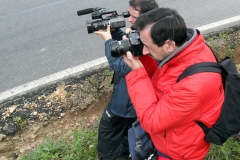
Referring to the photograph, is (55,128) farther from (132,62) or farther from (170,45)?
(170,45)

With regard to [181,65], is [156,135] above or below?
below

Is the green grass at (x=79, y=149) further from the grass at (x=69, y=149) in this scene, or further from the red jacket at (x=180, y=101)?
the red jacket at (x=180, y=101)

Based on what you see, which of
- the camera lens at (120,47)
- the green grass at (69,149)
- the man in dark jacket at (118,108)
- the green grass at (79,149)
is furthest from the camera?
the green grass at (69,149)

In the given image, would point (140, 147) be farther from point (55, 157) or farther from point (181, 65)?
point (55, 157)

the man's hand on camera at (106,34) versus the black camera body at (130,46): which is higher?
the black camera body at (130,46)

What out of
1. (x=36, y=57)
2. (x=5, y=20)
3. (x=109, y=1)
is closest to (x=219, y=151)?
(x=36, y=57)

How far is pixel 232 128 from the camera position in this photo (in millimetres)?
1831

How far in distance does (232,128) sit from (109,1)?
204 inches

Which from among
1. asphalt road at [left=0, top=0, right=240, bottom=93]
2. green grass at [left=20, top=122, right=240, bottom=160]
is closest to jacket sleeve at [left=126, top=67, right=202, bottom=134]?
green grass at [left=20, top=122, right=240, bottom=160]

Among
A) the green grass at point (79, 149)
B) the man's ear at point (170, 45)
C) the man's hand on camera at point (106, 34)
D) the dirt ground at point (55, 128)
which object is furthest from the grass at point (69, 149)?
the man's ear at point (170, 45)

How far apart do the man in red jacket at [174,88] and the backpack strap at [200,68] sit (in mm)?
25

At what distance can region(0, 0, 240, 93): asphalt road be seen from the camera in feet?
14.9

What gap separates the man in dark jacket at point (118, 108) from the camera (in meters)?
2.17

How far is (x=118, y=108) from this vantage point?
244 cm
